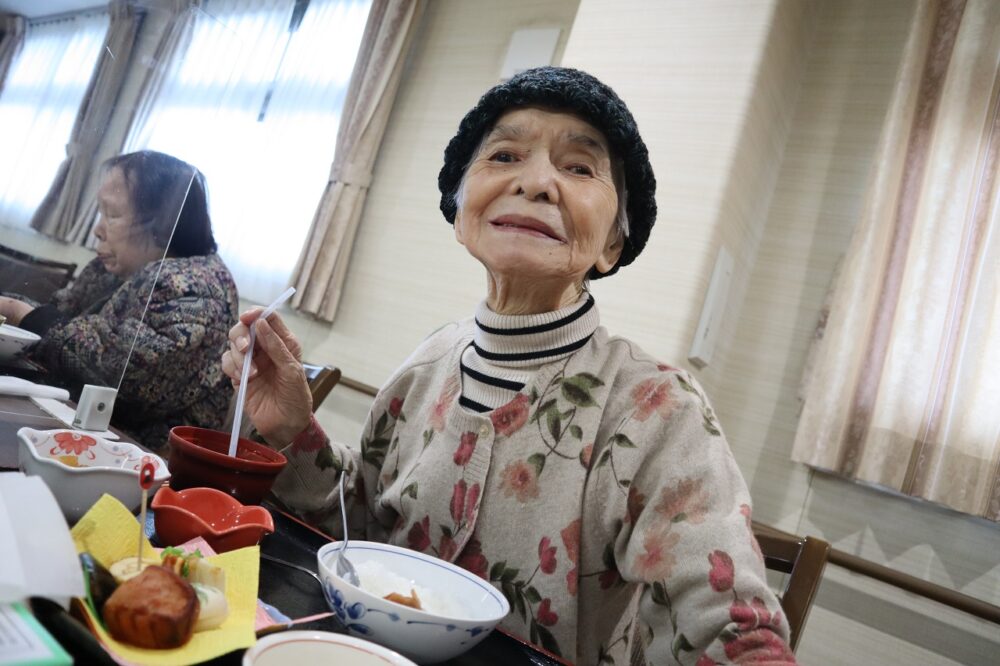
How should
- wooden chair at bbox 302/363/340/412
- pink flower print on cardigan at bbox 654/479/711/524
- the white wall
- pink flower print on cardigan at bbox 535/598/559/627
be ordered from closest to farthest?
pink flower print on cardigan at bbox 654/479/711/524 < pink flower print on cardigan at bbox 535/598/559/627 < wooden chair at bbox 302/363/340/412 < the white wall

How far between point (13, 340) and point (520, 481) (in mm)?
946

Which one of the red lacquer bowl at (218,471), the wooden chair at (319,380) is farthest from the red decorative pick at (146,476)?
the wooden chair at (319,380)

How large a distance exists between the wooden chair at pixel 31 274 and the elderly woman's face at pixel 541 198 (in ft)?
2.46

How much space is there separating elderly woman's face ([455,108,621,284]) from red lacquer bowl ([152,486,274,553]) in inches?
19.9

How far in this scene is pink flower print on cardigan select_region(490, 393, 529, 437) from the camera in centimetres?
95

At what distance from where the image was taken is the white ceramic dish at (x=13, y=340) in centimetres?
113

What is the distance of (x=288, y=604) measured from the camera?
60 cm

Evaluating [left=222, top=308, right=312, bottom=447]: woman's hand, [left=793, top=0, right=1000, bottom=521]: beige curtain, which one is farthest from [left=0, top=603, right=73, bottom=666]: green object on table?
[left=793, top=0, right=1000, bottom=521]: beige curtain

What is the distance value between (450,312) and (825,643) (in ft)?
6.09

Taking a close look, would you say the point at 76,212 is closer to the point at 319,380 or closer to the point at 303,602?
the point at 319,380

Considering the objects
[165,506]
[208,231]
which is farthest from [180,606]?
[208,231]

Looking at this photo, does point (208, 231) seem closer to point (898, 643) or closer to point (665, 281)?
point (665, 281)

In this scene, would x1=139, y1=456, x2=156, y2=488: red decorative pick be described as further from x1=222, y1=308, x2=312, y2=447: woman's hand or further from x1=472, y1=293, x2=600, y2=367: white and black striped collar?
x1=472, y1=293, x2=600, y2=367: white and black striped collar

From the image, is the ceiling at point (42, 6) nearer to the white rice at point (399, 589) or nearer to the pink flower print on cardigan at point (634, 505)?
the white rice at point (399, 589)
